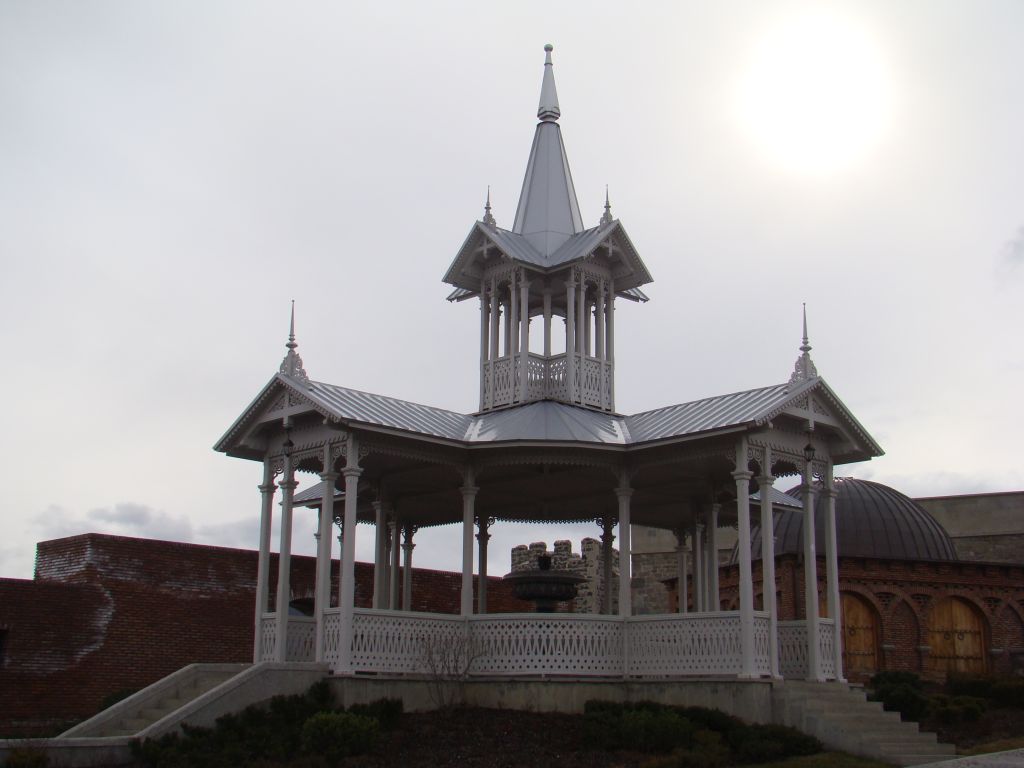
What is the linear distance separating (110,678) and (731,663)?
45.0 feet

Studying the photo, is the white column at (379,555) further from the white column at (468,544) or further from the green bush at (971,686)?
the green bush at (971,686)

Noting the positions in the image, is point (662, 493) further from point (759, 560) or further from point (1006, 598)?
point (1006, 598)

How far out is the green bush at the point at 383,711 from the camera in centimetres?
2048

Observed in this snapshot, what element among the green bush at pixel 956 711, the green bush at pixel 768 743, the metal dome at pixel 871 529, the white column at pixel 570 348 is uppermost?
the white column at pixel 570 348

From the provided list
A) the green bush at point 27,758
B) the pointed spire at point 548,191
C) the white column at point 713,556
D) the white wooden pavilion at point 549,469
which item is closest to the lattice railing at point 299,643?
the white wooden pavilion at point 549,469

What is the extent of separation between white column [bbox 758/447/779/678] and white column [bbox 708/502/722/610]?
3469mm

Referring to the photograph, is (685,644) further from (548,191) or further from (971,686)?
(548,191)

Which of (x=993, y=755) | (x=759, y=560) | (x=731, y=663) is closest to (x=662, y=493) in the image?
(x=731, y=663)

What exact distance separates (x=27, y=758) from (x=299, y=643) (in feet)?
19.8

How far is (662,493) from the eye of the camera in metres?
27.1

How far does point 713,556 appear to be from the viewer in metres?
26.8

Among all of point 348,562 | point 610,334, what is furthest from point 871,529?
point 348,562

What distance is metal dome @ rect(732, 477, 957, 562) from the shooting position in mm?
38125

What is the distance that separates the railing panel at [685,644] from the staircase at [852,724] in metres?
1.04
